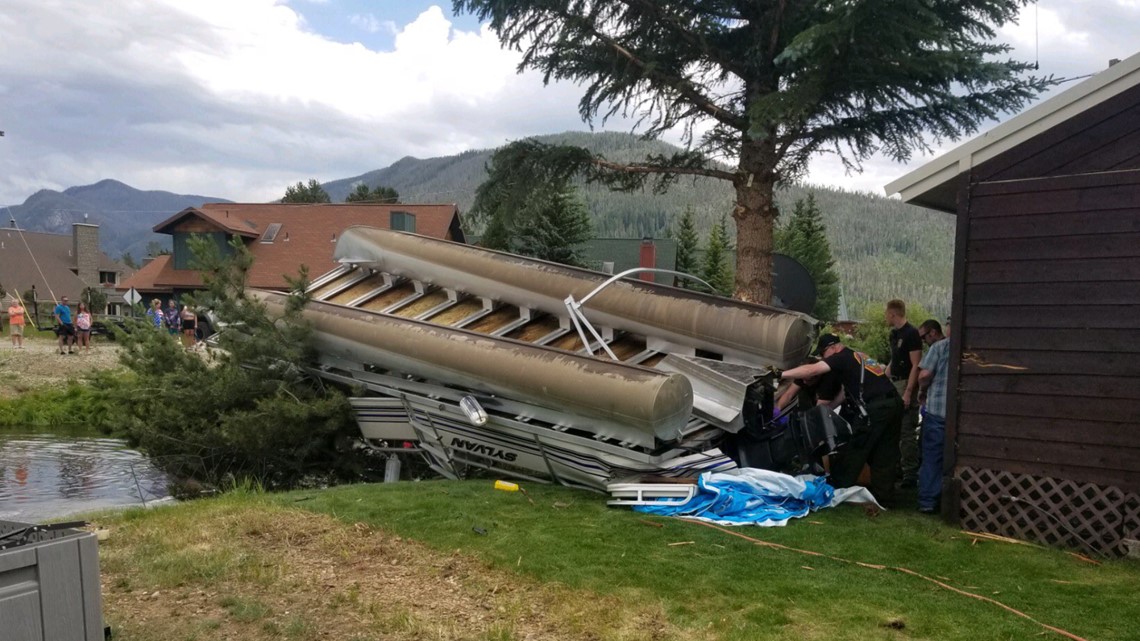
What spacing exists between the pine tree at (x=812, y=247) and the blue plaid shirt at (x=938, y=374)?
4764 centimetres

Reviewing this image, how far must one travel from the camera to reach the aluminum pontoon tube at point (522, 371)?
748cm

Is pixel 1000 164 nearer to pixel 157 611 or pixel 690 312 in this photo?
pixel 690 312

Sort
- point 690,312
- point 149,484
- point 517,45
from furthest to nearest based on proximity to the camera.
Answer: point 149,484, point 517,45, point 690,312

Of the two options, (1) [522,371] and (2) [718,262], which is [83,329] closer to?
(1) [522,371]

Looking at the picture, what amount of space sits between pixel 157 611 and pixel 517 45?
8.23m

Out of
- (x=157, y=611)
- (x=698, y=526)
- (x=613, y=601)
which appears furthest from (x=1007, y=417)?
(x=157, y=611)

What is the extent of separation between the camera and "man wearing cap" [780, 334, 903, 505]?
8.02 m

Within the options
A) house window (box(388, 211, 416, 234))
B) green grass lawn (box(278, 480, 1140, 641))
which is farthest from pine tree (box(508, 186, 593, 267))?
green grass lawn (box(278, 480, 1140, 641))

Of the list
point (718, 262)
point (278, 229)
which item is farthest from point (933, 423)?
point (718, 262)

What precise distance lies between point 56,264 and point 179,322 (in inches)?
1871

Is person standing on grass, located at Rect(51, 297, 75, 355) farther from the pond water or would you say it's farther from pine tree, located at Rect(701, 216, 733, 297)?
pine tree, located at Rect(701, 216, 733, 297)

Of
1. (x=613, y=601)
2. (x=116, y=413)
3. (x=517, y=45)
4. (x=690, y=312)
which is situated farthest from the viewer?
(x=517, y=45)

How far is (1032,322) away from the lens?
6977 mm

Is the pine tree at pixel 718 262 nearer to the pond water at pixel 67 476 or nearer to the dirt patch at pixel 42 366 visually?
the dirt patch at pixel 42 366
